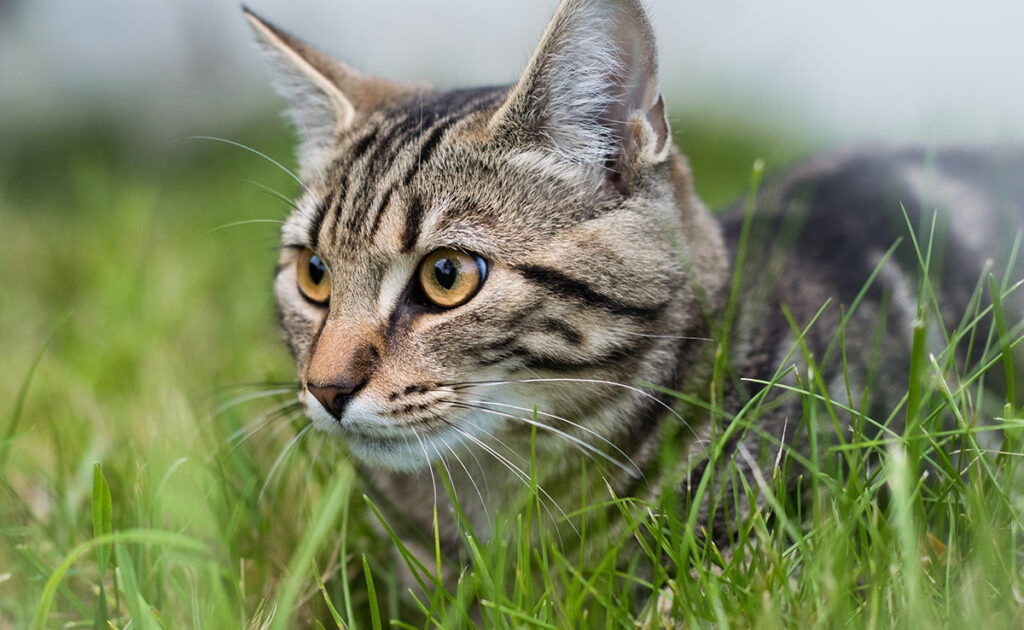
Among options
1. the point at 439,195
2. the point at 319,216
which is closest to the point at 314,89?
the point at 319,216

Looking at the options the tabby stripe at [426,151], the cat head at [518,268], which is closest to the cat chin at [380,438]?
the cat head at [518,268]

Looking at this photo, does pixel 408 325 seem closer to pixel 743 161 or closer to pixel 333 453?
pixel 333 453

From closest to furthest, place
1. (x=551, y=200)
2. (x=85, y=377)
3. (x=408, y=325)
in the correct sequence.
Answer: (x=408, y=325)
(x=551, y=200)
(x=85, y=377)

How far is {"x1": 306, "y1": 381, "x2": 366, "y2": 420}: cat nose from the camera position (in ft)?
5.34

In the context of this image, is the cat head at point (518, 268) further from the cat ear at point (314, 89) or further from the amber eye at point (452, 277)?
the cat ear at point (314, 89)

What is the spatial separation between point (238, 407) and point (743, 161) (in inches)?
158

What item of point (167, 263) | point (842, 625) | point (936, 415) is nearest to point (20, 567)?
point (842, 625)

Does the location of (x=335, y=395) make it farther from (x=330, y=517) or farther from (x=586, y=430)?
(x=586, y=430)

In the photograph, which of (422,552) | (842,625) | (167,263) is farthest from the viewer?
(167,263)

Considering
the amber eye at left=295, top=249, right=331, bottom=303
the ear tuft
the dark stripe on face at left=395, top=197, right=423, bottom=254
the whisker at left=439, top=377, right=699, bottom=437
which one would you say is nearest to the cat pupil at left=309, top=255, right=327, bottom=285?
the amber eye at left=295, top=249, right=331, bottom=303

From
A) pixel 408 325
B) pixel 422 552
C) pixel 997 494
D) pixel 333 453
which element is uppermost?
pixel 408 325

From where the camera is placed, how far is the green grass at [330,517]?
1403 mm

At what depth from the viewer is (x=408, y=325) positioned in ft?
5.58

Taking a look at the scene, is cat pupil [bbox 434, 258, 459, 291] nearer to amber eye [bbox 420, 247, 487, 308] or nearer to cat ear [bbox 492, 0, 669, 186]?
amber eye [bbox 420, 247, 487, 308]
